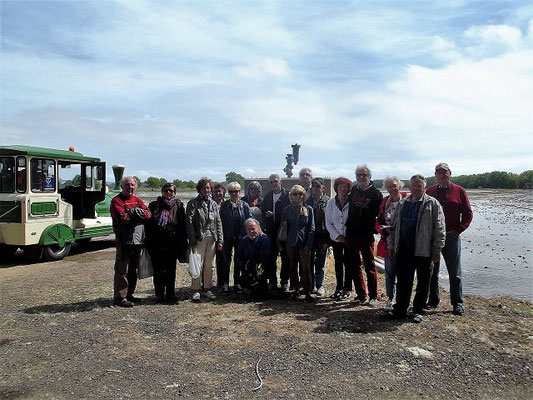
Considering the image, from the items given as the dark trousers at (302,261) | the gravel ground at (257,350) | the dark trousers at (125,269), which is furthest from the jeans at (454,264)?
the dark trousers at (125,269)

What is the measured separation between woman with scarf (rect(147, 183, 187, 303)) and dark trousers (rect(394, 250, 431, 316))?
3.16m

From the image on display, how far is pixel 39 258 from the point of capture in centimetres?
981

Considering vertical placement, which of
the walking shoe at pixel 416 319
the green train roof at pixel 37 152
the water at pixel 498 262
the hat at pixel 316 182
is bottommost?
the water at pixel 498 262

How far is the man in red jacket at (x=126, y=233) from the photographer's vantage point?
19.1 feet

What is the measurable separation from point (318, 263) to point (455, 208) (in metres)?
2.24

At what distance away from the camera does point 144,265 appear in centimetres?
610

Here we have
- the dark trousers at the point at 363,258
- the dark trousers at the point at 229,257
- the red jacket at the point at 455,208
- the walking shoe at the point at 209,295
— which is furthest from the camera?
the dark trousers at the point at 229,257

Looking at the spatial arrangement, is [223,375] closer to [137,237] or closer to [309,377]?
[309,377]

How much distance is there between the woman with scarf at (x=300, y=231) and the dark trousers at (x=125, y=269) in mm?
2207

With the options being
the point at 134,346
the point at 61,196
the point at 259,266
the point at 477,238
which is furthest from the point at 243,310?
the point at 477,238

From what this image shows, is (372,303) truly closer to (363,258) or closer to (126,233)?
A: (363,258)

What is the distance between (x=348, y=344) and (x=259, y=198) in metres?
3.33

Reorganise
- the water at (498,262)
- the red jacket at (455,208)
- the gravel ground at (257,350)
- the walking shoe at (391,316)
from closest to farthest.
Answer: the gravel ground at (257,350)
the walking shoe at (391,316)
the red jacket at (455,208)
the water at (498,262)

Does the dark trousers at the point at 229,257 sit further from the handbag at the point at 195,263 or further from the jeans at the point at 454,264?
the jeans at the point at 454,264
